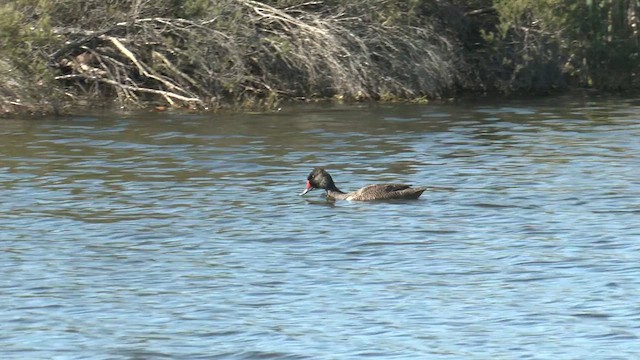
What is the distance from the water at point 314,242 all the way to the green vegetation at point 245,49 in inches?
64.3

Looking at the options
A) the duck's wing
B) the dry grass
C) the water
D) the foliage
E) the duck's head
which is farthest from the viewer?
the foliage

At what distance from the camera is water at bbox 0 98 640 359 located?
33.1 ft

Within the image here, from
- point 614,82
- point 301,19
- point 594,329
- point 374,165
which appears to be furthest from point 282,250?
point 614,82

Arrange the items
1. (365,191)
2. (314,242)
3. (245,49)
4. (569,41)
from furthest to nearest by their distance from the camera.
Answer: (569,41) < (245,49) < (365,191) < (314,242)

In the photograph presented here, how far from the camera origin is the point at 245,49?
25.3m

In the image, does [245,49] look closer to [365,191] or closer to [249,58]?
[249,58]

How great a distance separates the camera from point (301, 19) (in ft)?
84.8

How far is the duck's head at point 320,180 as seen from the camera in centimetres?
1652

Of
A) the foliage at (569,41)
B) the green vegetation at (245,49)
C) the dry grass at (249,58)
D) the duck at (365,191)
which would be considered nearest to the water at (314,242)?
the duck at (365,191)

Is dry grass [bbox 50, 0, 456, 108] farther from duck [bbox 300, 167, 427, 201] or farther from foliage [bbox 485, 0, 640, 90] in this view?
duck [bbox 300, 167, 427, 201]

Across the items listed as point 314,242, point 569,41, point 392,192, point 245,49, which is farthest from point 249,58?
point 314,242

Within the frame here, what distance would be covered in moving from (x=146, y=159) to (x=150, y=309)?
29.4 feet

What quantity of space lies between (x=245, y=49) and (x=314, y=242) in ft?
39.6

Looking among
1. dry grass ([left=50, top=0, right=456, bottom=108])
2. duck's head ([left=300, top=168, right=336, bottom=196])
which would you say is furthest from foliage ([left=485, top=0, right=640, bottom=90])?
duck's head ([left=300, top=168, right=336, bottom=196])
